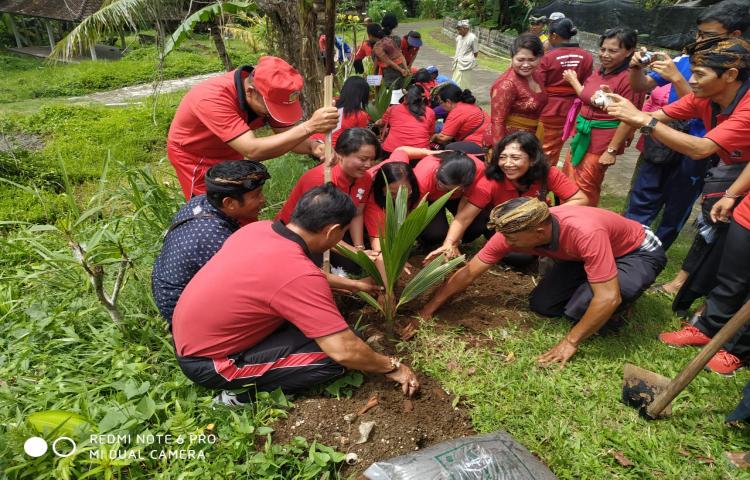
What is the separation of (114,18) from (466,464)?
567cm

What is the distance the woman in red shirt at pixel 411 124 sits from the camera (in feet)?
13.6

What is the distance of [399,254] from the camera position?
231cm

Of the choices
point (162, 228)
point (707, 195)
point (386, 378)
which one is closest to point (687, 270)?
point (707, 195)

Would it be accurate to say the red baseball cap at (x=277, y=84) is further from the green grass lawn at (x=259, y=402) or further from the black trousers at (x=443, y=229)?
the black trousers at (x=443, y=229)

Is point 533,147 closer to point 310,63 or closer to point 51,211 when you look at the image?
point 310,63

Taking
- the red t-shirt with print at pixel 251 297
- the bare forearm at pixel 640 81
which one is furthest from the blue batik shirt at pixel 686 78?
the red t-shirt with print at pixel 251 297

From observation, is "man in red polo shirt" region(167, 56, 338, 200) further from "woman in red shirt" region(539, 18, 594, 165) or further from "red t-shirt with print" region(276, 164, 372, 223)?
"woman in red shirt" region(539, 18, 594, 165)

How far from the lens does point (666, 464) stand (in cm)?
183

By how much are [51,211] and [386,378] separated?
154 inches

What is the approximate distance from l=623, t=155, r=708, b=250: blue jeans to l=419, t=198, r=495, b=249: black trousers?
3.73ft

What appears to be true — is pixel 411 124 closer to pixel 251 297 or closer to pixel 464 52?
pixel 251 297

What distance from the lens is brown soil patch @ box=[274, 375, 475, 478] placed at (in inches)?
74.1

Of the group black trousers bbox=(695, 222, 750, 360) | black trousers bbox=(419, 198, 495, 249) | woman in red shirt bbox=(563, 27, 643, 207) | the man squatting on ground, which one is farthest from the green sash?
the man squatting on ground

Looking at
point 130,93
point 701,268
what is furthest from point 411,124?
point 130,93
